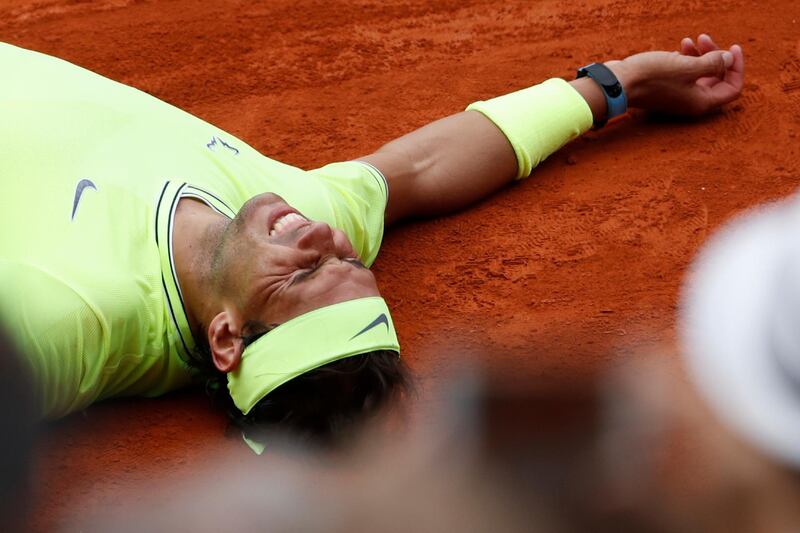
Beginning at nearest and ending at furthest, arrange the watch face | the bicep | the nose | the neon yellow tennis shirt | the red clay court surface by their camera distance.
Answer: the neon yellow tennis shirt < the nose < the red clay court surface < the bicep < the watch face

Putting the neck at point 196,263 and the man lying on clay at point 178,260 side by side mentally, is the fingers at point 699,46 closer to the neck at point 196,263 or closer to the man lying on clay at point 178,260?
the man lying on clay at point 178,260

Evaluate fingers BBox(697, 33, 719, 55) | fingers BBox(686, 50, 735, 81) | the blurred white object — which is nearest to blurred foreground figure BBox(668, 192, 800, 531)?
the blurred white object

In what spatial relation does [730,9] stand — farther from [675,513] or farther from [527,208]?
[675,513]

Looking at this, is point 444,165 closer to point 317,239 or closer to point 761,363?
point 317,239

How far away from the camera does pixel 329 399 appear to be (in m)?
2.06

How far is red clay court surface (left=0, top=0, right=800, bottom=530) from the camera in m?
2.29

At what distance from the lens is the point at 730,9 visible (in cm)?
350

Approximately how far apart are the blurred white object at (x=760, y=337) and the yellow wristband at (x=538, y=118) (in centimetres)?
197

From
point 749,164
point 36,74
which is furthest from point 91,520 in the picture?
point 749,164

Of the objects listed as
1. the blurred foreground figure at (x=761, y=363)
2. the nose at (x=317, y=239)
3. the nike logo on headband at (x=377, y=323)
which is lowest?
the nike logo on headband at (x=377, y=323)

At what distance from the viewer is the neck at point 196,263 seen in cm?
219

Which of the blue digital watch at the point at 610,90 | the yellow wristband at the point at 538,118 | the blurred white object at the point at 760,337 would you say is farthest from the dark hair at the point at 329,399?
the blue digital watch at the point at 610,90

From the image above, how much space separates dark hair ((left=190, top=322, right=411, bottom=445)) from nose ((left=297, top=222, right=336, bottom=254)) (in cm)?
21

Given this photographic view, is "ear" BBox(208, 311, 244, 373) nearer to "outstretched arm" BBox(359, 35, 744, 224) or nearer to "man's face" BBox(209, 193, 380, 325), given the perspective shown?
"man's face" BBox(209, 193, 380, 325)
